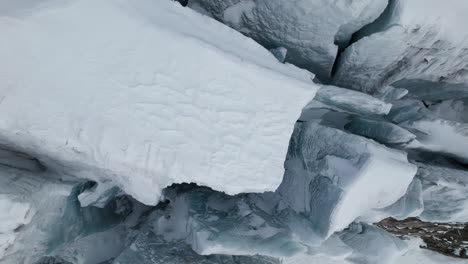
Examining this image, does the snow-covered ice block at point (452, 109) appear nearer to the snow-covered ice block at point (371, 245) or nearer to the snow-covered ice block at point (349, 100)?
the snow-covered ice block at point (349, 100)

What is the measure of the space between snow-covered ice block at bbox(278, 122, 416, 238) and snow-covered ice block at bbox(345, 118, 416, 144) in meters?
0.17

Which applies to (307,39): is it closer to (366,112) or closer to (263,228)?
(366,112)

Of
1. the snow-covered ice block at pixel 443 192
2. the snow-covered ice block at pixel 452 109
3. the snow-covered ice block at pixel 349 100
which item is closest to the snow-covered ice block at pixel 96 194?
the snow-covered ice block at pixel 349 100

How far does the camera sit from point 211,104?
4.45ft

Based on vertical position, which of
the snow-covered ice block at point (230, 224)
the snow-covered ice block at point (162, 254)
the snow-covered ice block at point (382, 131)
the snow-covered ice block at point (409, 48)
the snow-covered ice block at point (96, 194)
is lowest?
the snow-covered ice block at point (162, 254)

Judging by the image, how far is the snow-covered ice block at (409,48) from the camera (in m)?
1.66

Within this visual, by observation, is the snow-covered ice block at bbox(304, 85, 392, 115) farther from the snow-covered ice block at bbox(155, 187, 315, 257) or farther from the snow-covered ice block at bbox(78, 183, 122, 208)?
the snow-covered ice block at bbox(78, 183, 122, 208)

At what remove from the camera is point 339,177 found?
1589 mm

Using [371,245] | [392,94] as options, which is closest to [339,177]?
[371,245]

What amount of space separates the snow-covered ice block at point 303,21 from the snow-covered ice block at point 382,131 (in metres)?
0.39

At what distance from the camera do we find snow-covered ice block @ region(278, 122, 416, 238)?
5.02ft

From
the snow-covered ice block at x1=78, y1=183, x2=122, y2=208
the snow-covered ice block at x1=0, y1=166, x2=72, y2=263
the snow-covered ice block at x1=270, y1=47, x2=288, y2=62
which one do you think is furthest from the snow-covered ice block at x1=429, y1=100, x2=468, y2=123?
the snow-covered ice block at x1=0, y1=166, x2=72, y2=263

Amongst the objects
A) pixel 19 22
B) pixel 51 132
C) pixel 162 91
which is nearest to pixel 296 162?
pixel 162 91

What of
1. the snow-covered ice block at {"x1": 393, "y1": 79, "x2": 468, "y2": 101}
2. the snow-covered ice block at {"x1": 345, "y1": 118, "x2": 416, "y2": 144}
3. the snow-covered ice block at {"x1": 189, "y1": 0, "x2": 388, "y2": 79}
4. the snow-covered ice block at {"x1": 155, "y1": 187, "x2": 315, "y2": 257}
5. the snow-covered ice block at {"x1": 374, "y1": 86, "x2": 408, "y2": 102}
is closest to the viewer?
the snow-covered ice block at {"x1": 155, "y1": 187, "x2": 315, "y2": 257}
